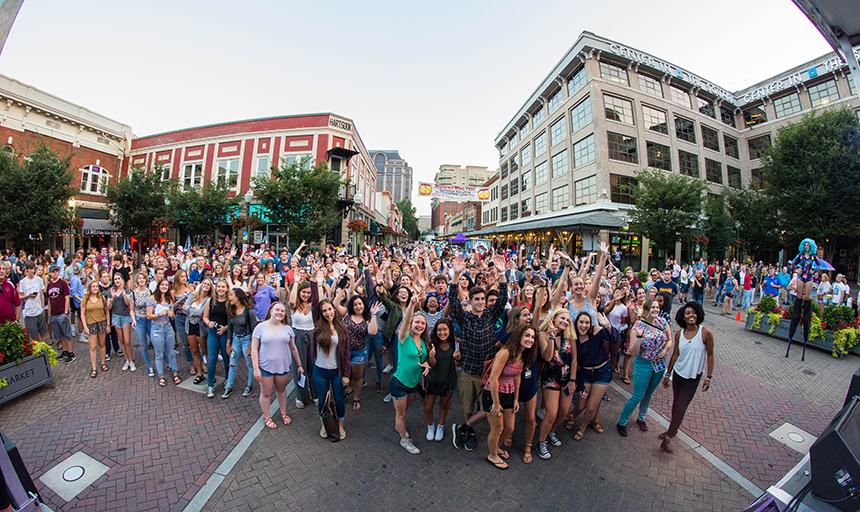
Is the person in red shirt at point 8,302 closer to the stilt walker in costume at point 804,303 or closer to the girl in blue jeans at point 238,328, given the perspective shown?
the girl in blue jeans at point 238,328

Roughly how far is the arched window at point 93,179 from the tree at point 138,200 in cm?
552

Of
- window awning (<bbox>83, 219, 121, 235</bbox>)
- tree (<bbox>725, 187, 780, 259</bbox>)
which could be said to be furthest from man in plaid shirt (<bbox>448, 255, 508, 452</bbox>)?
window awning (<bbox>83, 219, 121, 235</bbox>)

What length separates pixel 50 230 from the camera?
1689 centimetres

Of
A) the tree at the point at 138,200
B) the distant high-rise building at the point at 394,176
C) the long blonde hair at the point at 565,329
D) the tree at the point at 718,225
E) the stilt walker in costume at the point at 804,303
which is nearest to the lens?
the long blonde hair at the point at 565,329

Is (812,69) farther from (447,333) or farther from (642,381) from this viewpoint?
(447,333)

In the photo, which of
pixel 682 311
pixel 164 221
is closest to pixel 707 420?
pixel 682 311

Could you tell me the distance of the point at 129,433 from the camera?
4078 mm

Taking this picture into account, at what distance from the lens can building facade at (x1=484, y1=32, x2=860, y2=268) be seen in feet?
82.4

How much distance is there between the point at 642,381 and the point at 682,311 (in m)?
1.10

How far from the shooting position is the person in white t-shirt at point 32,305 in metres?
6.05

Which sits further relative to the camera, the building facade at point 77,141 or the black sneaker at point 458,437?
the building facade at point 77,141

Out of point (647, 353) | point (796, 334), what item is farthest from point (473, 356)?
point (796, 334)

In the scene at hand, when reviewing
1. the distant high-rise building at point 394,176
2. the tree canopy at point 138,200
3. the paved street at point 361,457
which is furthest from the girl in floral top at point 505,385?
the distant high-rise building at point 394,176

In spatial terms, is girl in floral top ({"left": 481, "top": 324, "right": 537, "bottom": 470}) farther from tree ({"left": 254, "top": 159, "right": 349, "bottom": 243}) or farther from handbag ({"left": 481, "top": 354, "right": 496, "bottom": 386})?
tree ({"left": 254, "top": 159, "right": 349, "bottom": 243})
